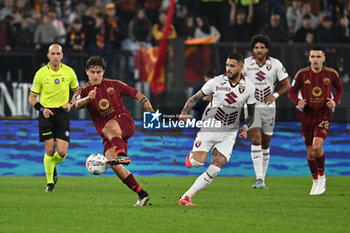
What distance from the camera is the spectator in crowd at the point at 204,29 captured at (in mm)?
20781

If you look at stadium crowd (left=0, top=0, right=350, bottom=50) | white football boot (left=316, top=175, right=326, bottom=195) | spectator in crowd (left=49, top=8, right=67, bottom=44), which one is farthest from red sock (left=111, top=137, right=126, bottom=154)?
spectator in crowd (left=49, top=8, right=67, bottom=44)

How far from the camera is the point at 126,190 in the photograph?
43.6 ft

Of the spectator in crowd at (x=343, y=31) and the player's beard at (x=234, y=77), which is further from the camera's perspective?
the spectator in crowd at (x=343, y=31)

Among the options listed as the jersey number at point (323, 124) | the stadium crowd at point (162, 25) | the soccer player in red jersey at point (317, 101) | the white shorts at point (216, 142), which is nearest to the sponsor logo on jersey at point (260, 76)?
the soccer player in red jersey at point (317, 101)

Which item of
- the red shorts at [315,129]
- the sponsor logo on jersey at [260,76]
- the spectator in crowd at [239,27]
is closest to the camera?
the red shorts at [315,129]

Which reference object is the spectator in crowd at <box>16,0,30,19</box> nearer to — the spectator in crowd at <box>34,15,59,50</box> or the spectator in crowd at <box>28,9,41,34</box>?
the spectator in crowd at <box>28,9,41,34</box>

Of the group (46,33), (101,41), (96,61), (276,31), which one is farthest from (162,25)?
(96,61)

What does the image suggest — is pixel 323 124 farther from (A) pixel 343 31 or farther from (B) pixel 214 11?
(A) pixel 343 31

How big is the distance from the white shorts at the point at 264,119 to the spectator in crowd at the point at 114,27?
7637 millimetres

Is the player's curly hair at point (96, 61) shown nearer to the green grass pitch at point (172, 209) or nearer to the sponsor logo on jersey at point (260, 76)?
the green grass pitch at point (172, 209)

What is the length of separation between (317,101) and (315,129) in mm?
423

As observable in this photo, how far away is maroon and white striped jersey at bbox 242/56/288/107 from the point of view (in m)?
13.7

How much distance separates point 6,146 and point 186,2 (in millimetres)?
6886

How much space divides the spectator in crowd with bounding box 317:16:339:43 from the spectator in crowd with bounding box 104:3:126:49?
4888 millimetres
